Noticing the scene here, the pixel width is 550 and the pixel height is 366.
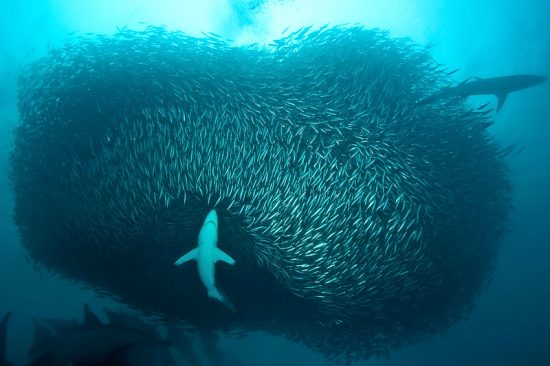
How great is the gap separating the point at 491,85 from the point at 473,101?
658 cm

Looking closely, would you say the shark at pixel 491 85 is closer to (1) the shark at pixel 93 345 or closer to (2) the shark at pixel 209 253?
(2) the shark at pixel 209 253

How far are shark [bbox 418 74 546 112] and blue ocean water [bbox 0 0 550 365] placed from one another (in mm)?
4061

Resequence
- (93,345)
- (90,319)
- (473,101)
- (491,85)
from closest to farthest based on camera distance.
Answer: (93,345)
(90,319)
(491,85)
(473,101)

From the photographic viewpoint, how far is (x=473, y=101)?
1334 centimetres

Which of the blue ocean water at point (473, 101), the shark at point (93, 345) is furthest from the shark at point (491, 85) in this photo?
the shark at point (93, 345)

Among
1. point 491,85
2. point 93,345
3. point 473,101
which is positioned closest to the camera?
point 93,345

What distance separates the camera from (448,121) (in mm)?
7551

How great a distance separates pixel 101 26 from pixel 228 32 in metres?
3.81

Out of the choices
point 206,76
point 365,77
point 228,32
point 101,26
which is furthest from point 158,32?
point 365,77

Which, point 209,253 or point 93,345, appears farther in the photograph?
point 209,253

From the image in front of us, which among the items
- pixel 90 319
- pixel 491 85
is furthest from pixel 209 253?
pixel 491 85

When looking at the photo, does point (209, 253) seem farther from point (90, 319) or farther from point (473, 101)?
point (473, 101)

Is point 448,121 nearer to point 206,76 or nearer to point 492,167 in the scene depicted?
point 492,167

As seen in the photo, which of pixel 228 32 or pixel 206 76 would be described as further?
pixel 228 32
